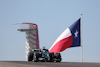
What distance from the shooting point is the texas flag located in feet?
156

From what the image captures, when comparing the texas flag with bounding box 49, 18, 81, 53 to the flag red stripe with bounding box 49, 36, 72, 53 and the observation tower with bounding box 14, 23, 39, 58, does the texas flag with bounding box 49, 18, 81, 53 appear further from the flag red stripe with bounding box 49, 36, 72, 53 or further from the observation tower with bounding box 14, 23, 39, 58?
the observation tower with bounding box 14, 23, 39, 58

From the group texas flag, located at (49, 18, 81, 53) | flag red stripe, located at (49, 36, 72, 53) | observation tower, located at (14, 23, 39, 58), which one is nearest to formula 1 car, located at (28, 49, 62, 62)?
flag red stripe, located at (49, 36, 72, 53)

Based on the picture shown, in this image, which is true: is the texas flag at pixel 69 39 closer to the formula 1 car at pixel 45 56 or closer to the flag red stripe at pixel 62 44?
the flag red stripe at pixel 62 44

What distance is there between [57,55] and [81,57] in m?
5.52

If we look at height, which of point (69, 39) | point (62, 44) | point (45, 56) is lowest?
point (45, 56)

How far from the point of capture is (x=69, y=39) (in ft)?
158

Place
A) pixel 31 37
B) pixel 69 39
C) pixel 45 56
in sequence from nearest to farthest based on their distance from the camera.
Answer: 1. pixel 45 56
2. pixel 69 39
3. pixel 31 37

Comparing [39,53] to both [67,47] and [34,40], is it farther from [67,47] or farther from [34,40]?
[34,40]

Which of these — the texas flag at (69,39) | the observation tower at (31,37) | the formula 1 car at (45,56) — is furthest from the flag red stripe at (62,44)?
the observation tower at (31,37)

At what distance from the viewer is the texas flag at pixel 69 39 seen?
156ft

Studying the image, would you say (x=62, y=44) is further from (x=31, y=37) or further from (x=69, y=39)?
(x=31, y=37)

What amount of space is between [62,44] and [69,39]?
1739 mm

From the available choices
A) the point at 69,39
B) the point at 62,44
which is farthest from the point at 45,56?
the point at 69,39

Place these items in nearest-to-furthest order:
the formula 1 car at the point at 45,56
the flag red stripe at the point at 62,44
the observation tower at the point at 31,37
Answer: the formula 1 car at the point at 45,56 → the flag red stripe at the point at 62,44 → the observation tower at the point at 31,37
